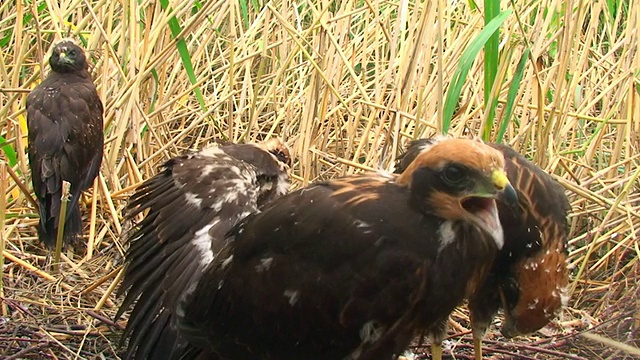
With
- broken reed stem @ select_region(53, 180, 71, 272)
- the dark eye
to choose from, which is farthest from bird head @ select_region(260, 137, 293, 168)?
the dark eye

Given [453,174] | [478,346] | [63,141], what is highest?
[453,174]

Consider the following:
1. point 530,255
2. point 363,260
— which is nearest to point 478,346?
point 530,255

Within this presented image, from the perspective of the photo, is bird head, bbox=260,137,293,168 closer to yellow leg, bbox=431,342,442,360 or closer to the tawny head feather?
yellow leg, bbox=431,342,442,360

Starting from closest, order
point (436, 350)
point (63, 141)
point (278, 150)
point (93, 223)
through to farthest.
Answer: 1. point (436, 350)
2. point (278, 150)
3. point (93, 223)
4. point (63, 141)

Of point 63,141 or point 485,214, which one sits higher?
point 485,214

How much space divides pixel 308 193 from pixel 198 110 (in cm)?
299

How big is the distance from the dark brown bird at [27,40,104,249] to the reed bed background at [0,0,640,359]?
0.10 meters

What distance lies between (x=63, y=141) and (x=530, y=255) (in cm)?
279

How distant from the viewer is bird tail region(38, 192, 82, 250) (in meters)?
3.95

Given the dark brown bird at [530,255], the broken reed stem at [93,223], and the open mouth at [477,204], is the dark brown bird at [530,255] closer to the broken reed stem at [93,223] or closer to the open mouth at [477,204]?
the open mouth at [477,204]

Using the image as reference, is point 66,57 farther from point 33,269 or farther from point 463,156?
point 463,156

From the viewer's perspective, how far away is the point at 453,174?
6.01 feet

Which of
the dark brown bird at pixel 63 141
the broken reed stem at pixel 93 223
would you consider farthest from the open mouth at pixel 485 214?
the dark brown bird at pixel 63 141

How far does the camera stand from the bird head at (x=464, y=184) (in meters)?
1.80
